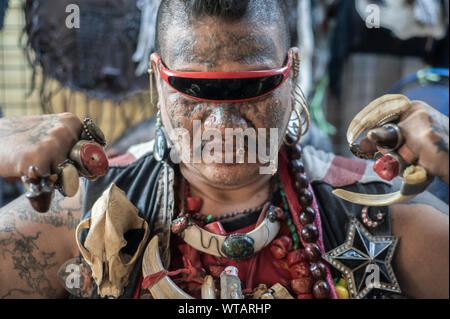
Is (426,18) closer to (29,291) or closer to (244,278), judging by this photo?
(244,278)

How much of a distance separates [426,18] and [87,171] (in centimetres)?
251

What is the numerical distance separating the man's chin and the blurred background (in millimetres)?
1143

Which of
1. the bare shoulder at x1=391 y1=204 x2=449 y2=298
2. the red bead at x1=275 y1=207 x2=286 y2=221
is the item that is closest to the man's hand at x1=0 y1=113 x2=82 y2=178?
the red bead at x1=275 y1=207 x2=286 y2=221

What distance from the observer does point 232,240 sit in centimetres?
135

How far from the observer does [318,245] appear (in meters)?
1.41

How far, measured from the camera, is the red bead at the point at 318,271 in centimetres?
136

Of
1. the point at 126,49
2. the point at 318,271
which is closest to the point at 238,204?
the point at 318,271

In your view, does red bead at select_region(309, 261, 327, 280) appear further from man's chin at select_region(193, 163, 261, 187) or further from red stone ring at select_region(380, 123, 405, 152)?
red stone ring at select_region(380, 123, 405, 152)

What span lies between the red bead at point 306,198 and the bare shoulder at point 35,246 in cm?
77

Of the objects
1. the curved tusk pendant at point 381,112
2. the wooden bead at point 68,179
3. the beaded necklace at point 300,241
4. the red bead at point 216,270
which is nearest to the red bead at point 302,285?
the beaded necklace at point 300,241

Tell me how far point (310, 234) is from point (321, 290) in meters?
0.18

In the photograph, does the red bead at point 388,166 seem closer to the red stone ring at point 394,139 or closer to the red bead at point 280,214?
the red stone ring at point 394,139

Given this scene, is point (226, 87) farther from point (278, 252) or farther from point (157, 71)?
point (278, 252)

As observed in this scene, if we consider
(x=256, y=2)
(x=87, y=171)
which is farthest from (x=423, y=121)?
(x=87, y=171)
